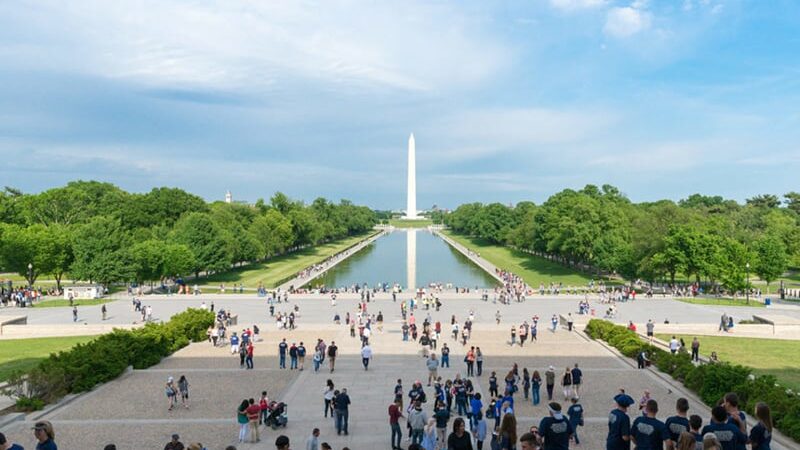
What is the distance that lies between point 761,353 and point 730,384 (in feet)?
38.3

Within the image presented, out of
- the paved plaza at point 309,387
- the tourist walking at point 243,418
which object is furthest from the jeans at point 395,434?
the tourist walking at point 243,418

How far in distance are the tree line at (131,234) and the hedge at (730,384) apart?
42373 mm

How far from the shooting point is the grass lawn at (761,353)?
893 inches

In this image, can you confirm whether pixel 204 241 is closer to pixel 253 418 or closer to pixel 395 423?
pixel 253 418

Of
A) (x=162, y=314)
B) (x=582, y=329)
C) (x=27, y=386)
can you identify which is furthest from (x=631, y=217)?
(x=27, y=386)

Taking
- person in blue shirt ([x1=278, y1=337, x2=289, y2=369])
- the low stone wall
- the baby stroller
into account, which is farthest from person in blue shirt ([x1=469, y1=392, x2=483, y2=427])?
the low stone wall

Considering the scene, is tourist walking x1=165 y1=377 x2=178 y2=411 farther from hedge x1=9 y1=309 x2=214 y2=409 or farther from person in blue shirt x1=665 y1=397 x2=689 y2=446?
person in blue shirt x1=665 y1=397 x2=689 y2=446

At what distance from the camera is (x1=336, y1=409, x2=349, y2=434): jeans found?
14.7 meters

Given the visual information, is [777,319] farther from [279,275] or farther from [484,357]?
[279,275]

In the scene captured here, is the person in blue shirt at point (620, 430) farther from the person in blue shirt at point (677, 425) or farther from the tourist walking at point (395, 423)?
the tourist walking at point (395, 423)

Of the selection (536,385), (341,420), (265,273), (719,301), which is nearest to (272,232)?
(265,273)

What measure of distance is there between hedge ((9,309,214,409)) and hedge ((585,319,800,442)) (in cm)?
2041

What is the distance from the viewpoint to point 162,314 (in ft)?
128

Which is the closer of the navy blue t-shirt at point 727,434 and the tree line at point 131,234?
the navy blue t-shirt at point 727,434
